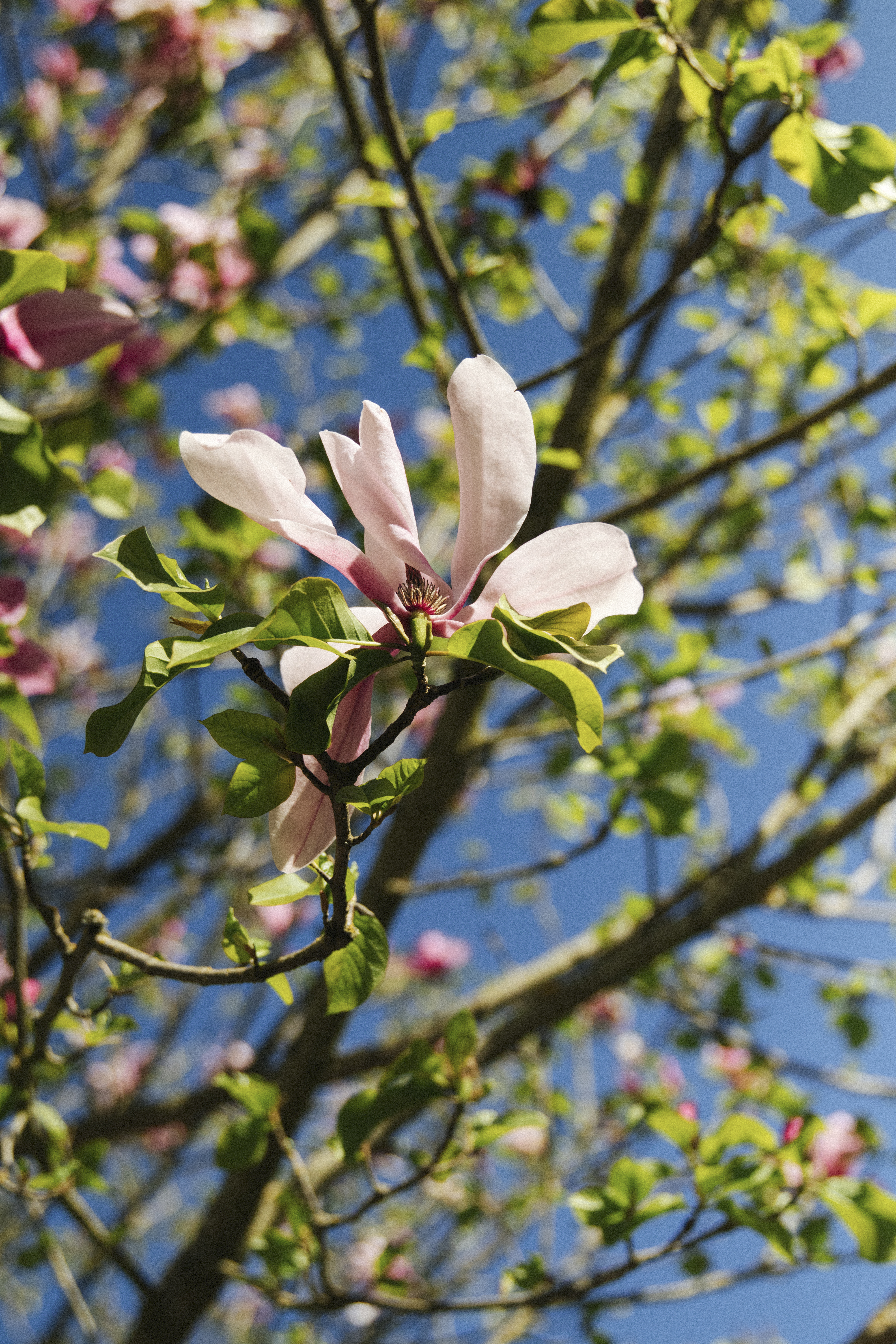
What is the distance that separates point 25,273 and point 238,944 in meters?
0.46

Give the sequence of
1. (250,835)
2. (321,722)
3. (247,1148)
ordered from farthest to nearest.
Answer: (250,835) < (247,1148) < (321,722)

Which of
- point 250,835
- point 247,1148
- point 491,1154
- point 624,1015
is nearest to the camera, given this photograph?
point 247,1148

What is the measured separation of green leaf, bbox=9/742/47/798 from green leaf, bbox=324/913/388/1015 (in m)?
0.27

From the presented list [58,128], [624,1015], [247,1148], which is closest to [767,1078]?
[624,1015]

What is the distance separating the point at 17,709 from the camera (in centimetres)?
71

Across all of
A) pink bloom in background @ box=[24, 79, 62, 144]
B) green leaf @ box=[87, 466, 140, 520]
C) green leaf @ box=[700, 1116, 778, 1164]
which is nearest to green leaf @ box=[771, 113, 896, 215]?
green leaf @ box=[87, 466, 140, 520]

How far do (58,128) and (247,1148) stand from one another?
8.59 ft

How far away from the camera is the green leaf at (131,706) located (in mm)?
368

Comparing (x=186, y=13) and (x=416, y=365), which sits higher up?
(x=186, y=13)

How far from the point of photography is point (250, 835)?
2225 mm

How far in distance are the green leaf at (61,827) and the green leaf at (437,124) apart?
0.77 metres

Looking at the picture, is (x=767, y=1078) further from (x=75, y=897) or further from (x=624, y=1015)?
(x=75, y=897)

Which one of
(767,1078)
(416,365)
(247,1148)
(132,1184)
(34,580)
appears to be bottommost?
(132,1184)

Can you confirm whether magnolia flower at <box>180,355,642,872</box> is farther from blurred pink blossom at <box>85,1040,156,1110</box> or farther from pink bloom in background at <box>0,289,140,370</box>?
blurred pink blossom at <box>85,1040,156,1110</box>
